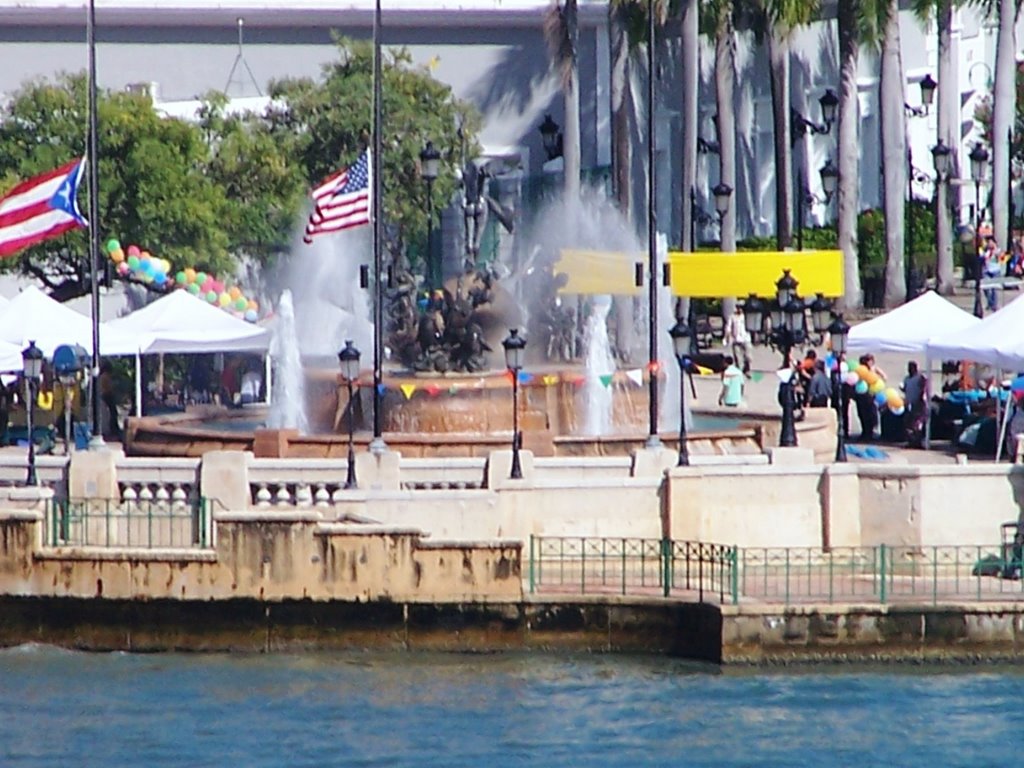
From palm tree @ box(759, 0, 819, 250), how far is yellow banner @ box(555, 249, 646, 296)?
10.5 metres

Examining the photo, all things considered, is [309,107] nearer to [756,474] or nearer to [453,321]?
[453,321]

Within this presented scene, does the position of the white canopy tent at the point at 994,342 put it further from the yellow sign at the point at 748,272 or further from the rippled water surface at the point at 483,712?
the yellow sign at the point at 748,272

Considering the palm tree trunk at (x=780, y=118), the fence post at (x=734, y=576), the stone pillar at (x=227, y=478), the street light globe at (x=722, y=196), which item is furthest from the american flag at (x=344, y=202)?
the palm tree trunk at (x=780, y=118)

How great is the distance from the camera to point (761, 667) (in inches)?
1500

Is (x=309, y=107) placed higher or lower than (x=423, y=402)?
higher

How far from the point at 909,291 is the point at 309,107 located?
14499 mm

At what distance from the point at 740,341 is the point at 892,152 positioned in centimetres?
1212

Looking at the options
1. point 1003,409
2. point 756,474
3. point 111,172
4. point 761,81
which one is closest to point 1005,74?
point 761,81

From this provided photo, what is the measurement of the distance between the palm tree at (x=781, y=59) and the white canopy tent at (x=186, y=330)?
17956 millimetres

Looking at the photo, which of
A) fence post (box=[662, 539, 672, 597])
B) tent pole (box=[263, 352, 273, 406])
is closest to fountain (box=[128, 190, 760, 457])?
tent pole (box=[263, 352, 273, 406])

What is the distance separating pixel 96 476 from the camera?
4066 cm

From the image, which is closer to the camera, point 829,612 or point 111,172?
point 829,612

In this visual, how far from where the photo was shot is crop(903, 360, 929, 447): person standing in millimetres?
49188

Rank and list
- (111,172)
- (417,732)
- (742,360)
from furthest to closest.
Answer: (111,172) < (742,360) < (417,732)
